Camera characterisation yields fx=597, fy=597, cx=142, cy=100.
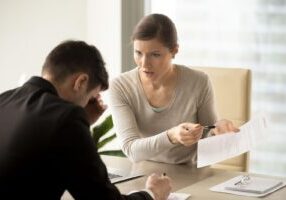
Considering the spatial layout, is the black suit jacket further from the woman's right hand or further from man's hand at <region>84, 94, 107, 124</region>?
the woman's right hand

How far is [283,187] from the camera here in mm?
2045

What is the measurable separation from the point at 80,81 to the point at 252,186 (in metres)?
0.76

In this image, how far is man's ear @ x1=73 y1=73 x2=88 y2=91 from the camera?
62.8 inches

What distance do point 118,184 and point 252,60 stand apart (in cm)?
156

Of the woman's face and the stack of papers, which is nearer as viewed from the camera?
the stack of papers

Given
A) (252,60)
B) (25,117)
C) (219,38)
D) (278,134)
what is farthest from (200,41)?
(25,117)

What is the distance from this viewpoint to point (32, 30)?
12.4ft

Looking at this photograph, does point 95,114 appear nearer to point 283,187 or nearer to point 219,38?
point 283,187

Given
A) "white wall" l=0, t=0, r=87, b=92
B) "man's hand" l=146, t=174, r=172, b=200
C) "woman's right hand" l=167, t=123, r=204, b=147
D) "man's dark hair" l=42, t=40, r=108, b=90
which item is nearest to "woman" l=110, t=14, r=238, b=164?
"woman's right hand" l=167, t=123, r=204, b=147

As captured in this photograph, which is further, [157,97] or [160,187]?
[157,97]

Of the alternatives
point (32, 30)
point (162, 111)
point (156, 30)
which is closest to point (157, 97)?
point (162, 111)

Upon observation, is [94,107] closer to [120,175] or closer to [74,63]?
[120,175]

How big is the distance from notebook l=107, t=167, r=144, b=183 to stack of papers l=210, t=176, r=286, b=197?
0.32m

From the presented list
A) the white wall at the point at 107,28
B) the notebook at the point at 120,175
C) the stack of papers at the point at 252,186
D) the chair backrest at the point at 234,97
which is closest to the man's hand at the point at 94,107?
the notebook at the point at 120,175
